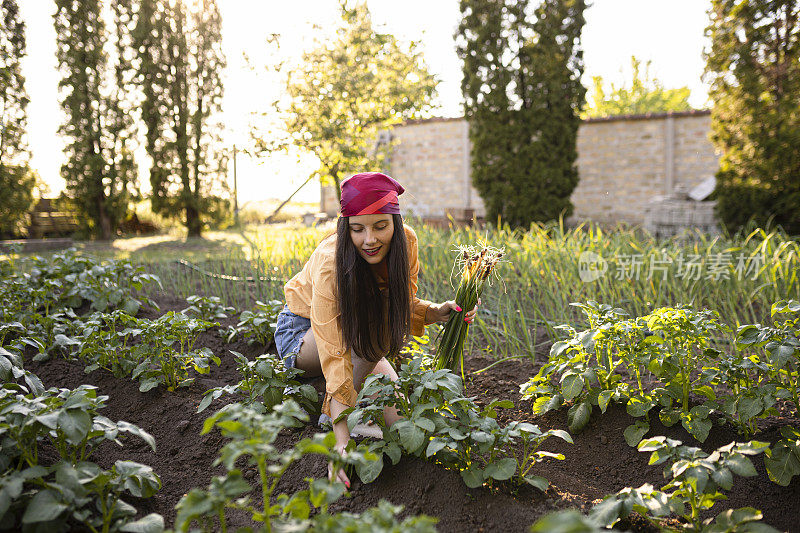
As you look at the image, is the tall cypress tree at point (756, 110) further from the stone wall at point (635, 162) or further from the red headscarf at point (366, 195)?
the red headscarf at point (366, 195)

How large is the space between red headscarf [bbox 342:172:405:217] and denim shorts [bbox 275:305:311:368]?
640 mm

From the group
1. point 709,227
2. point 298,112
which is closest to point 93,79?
point 298,112

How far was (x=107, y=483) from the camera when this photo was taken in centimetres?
135

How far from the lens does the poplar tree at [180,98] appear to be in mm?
10500

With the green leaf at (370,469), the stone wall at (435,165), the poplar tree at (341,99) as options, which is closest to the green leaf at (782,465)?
the green leaf at (370,469)

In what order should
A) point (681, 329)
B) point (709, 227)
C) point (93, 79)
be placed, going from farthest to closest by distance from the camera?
point (93, 79) → point (709, 227) → point (681, 329)

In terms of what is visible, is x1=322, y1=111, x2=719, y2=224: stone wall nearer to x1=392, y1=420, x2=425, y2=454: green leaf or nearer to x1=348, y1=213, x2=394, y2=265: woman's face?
x1=348, y1=213, x2=394, y2=265: woman's face

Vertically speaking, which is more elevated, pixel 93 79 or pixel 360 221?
pixel 93 79

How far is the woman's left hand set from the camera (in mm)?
2157

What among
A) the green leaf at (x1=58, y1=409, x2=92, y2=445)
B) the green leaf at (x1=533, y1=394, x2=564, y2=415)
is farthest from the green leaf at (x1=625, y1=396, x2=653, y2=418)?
the green leaf at (x1=58, y1=409, x2=92, y2=445)

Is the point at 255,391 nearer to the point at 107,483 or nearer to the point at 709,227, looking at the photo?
the point at 107,483

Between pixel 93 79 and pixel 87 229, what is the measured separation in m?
2.81

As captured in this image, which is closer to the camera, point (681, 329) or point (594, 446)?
point (681, 329)

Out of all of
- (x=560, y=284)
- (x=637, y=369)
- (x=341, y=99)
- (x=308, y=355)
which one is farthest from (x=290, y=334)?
(x=341, y=99)
